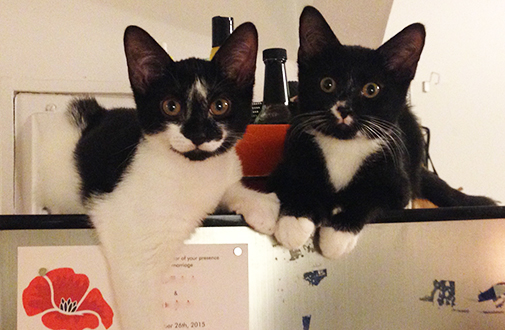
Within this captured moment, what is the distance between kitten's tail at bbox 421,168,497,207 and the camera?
98 cm

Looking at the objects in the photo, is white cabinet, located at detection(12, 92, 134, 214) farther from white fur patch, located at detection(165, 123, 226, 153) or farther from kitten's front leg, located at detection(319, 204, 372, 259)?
kitten's front leg, located at detection(319, 204, 372, 259)

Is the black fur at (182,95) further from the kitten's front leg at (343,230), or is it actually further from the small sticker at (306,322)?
the small sticker at (306,322)

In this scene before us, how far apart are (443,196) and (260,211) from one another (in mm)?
574

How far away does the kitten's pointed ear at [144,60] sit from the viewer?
733 millimetres

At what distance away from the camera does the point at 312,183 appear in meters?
0.82

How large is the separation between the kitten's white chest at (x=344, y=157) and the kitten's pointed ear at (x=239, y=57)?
0.20m

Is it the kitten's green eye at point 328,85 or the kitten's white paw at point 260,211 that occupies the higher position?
the kitten's green eye at point 328,85

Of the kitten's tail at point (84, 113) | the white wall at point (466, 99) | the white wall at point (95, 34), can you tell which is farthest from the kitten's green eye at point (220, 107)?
the white wall at point (466, 99)

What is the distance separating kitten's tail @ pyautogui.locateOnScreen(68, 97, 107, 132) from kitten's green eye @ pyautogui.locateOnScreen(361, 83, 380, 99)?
0.70 meters

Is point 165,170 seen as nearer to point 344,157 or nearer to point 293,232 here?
point 293,232

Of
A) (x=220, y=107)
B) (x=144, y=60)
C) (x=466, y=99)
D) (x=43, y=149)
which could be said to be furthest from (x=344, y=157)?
(x=466, y=99)

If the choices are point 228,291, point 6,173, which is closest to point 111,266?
point 228,291

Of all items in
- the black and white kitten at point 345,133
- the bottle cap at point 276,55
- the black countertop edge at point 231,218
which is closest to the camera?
the black countertop edge at point 231,218

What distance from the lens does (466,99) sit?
186 centimetres
